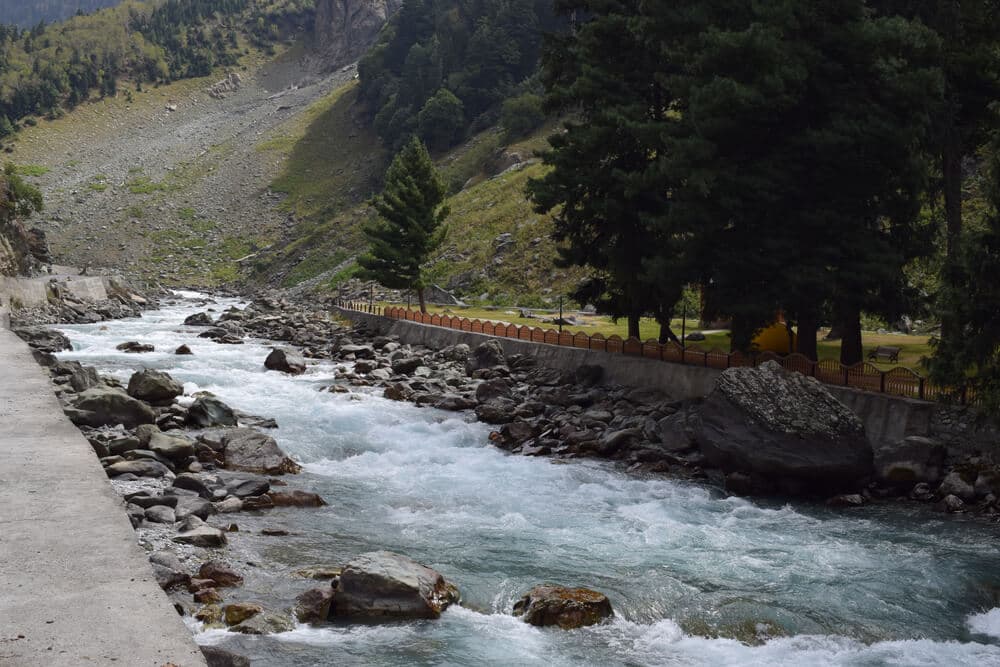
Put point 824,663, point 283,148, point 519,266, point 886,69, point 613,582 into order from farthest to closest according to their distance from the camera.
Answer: point 283,148 → point 519,266 → point 886,69 → point 613,582 → point 824,663

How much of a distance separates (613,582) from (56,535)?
8.87m

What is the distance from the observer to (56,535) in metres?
10.8

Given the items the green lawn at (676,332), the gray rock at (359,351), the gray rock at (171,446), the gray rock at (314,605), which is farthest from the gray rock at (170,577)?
the gray rock at (359,351)

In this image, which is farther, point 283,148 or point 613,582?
point 283,148

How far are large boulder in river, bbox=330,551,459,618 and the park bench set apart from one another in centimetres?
2138

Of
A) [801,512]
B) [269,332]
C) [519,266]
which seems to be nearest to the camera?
[801,512]

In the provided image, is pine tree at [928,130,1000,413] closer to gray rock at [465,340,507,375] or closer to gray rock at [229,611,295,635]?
gray rock at [229,611,295,635]

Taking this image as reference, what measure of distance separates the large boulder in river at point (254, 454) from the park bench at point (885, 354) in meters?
20.1

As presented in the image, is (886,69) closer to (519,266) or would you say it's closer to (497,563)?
(497,563)

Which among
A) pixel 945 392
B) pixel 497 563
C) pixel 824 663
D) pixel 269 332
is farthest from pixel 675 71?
pixel 269 332

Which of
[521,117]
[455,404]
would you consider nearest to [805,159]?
[455,404]

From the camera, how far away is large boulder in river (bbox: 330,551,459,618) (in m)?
12.8

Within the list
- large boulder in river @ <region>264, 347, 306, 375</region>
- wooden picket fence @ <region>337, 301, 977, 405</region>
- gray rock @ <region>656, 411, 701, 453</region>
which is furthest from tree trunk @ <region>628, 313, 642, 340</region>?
large boulder in river @ <region>264, 347, 306, 375</region>

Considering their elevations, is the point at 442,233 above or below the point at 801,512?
above
